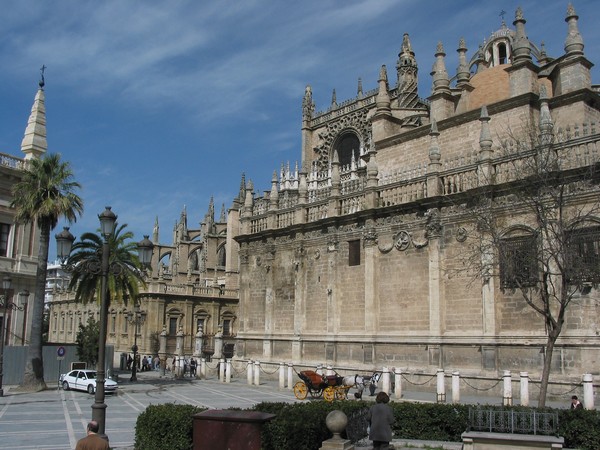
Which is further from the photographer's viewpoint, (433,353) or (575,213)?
(433,353)

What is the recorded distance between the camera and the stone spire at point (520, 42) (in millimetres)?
25203

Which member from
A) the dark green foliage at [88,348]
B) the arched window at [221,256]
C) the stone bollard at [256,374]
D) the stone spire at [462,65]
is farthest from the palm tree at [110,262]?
the arched window at [221,256]

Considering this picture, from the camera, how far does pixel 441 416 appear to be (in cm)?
1239

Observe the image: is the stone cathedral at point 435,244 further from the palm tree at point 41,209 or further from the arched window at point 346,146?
the arched window at point 346,146

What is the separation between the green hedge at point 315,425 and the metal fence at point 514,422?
427 mm

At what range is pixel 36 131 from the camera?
35688 millimetres

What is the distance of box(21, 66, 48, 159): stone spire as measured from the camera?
35.5 m

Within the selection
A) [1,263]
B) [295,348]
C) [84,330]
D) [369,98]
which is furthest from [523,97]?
[369,98]

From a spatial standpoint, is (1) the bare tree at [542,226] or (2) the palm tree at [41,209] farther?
(2) the palm tree at [41,209]

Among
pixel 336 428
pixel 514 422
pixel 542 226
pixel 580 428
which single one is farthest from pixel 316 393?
pixel 336 428

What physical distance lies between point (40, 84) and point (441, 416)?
32.9 m

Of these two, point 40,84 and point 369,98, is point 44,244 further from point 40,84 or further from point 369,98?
point 369,98

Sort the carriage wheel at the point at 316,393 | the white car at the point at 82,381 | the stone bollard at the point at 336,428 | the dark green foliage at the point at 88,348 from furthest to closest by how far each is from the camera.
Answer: the dark green foliage at the point at 88,348
the white car at the point at 82,381
the carriage wheel at the point at 316,393
the stone bollard at the point at 336,428

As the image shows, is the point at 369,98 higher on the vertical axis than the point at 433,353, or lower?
higher
